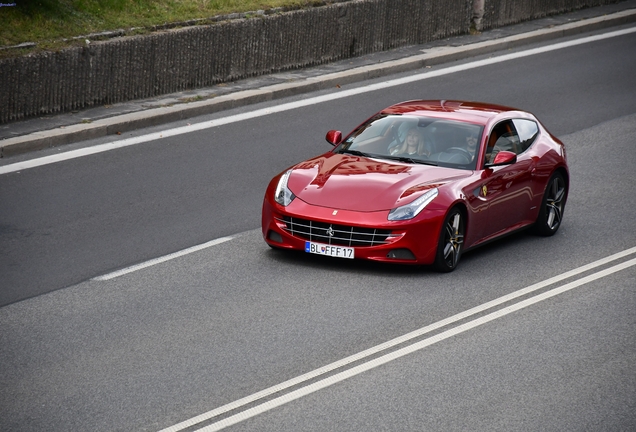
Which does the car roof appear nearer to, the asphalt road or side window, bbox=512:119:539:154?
side window, bbox=512:119:539:154

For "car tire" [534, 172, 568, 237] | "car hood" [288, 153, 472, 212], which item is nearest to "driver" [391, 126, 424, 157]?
"car hood" [288, 153, 472, 212]

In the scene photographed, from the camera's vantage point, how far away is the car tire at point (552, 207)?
12297 millimetres

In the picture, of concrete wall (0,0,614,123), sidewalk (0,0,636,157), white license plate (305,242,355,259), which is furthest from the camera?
concrete wall (0,0,614,123)

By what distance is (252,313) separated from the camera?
9352mm

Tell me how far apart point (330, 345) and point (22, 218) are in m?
5.09

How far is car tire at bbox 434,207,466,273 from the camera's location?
34.6 feet

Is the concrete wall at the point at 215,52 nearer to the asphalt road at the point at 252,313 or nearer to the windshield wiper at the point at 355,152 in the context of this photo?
the asphalt road at the point at 252,313

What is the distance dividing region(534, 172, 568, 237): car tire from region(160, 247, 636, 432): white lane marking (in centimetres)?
104

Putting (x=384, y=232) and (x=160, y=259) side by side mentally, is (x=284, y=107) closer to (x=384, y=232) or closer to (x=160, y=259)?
(x=160, y=259)

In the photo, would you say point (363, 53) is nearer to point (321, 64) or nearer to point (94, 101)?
point (321, 64)

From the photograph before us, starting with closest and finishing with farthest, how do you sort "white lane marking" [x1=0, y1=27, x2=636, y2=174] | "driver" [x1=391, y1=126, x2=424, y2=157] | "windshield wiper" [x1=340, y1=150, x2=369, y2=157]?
"driver" [x1=391, y1=126, x2=424, y2=157] → "windshield wiper" [x1=340, y1=150, x2=369, y2=157] → "white lane marking" [x1=0, y1=27, x2=636, y2=174]

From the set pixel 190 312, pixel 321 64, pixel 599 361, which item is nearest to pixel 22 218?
pixel 190 312

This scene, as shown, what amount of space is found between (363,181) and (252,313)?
7.14 ft

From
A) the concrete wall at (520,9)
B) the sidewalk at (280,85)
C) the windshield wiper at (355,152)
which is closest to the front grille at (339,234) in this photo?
the windshield wiper at (355,152)
